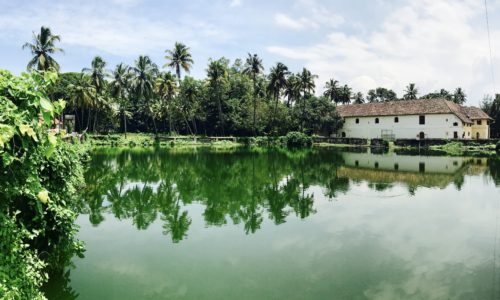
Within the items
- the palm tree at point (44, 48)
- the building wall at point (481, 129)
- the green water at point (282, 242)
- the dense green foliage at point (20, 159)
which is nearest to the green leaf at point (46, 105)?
the dense green foliage at point (20, 159)

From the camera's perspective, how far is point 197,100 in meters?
69.9

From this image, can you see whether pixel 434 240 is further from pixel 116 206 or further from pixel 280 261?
pixel 116 206

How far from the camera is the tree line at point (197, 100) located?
5922 centimetres

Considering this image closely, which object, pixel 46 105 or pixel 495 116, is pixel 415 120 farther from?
pixel 46 105

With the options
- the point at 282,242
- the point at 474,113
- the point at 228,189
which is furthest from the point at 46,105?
the point at 474,113

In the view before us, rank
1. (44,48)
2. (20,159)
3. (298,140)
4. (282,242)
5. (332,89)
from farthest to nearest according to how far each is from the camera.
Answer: (332,89) → (298,140) → (44,48) → (282,242) → (20,159)

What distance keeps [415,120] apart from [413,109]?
6.97 ft

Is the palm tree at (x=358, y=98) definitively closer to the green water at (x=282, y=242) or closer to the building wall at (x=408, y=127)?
the building wall at (x=408, y=127)

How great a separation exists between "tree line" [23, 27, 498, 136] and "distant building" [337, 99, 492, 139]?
13.0 feet

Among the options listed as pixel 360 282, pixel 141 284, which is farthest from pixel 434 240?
pixel 141 284

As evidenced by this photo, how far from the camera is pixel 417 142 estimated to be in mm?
54344

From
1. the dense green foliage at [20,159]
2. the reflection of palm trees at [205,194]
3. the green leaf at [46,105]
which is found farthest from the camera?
the reflection of palm trees at [205,194]

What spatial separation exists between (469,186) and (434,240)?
437 inches

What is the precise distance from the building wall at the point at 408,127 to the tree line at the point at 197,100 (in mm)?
3482
